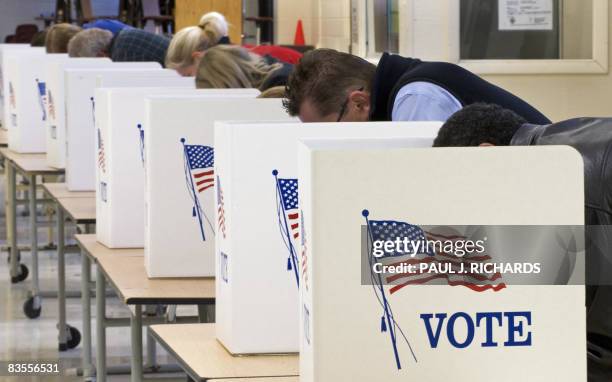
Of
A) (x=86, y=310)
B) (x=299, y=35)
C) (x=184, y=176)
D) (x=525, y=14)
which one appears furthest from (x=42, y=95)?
(x=299, y=35)

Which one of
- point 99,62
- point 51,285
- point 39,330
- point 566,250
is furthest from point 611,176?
point 51,285

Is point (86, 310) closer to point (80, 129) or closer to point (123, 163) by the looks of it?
point (80, 129)

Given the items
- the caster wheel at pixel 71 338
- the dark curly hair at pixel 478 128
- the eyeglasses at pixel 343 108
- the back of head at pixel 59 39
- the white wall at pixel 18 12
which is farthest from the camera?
the white wall at pixel 18 12

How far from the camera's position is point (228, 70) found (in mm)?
3771

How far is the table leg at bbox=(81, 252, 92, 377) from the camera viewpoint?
4.14m

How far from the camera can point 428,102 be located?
8.63ft

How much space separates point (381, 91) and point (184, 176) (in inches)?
19.3

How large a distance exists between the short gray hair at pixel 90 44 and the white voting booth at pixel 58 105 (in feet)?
3.39

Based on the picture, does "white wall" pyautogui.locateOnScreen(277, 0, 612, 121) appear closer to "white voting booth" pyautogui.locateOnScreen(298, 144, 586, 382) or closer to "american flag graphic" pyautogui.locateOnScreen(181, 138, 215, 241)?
"american flag graphic" pyautogui.locateOnScreen(181, 138, 215, 241)

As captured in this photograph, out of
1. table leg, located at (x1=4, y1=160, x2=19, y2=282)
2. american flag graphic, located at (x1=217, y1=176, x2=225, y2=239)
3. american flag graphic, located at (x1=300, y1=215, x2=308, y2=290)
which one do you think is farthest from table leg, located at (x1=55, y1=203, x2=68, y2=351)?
american flag graphic, located at (x1=300, y1=215, x2=308, y2=290)

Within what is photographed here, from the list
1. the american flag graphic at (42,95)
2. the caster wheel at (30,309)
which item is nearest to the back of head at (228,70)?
the american flag graphic at (42,95)

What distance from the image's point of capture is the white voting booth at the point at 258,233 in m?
2.12

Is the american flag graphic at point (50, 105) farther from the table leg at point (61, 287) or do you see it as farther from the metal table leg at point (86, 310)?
the metal table leg at point (86, 310)

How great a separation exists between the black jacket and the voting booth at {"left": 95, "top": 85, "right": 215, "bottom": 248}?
5.59 ft
